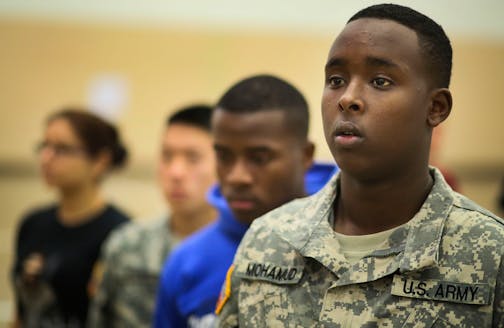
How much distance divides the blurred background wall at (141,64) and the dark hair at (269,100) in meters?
3.02

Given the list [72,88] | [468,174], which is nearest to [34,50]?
[72,88]

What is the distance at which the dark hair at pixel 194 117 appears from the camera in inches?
127

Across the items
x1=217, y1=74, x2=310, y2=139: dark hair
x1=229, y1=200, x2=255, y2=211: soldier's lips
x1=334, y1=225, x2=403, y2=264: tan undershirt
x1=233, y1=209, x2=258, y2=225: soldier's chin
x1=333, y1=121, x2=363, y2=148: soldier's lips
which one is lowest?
x1=233, y1=209, x2=258, y2=225: soldier's chin

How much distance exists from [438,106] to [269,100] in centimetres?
87

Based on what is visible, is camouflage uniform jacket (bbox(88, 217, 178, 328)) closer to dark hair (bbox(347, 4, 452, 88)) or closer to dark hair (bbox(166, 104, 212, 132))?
dark hair (bbox(166, 104, 212, 132))

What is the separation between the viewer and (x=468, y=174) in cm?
→ 549

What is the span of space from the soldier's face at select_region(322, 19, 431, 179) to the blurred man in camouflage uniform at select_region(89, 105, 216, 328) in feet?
6.04

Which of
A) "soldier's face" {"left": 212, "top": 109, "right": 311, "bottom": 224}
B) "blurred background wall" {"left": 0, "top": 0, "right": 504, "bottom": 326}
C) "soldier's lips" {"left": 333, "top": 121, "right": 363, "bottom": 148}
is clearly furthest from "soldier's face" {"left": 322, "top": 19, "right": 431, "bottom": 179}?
"blurred background wall" {"left": 0, "top": 0, "right": 504, "bottom": 326}

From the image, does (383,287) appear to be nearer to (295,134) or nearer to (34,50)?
(295,134)

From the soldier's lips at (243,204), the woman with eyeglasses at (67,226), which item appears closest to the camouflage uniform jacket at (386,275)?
the soldier's lips at (243,204)

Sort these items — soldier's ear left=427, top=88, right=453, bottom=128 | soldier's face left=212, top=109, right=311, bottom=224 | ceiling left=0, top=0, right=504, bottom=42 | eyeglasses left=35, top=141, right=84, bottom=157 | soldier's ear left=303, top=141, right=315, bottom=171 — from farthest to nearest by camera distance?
ceiling left=0, top=0, right=504, bottom=42 < eyeglasses left=35, top=141, right=84, bottom=157 < soldier's ear left=303, top=141, right=315, bottom=171 < soldier's face left=212, top=109, right=311, bottom=224 < soldier's ear left=427, top=88, right=453, bottom=128

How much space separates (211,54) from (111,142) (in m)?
1.83

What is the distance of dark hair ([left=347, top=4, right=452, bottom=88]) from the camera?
51.6 inches

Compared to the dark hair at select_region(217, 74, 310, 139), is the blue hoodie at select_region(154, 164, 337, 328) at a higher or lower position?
lower
